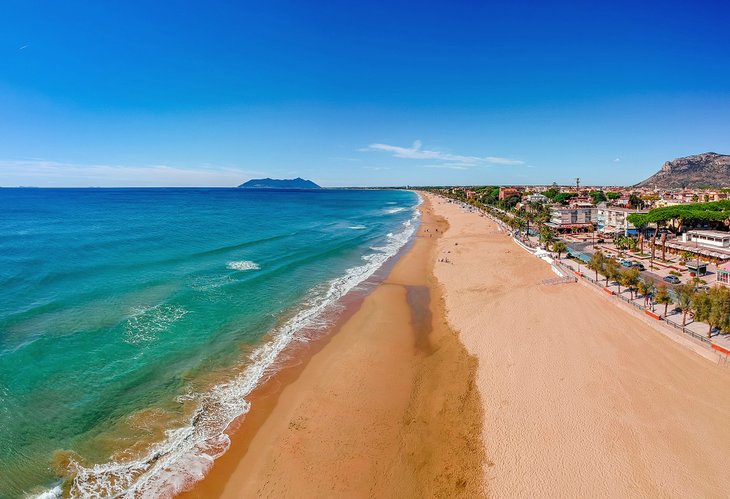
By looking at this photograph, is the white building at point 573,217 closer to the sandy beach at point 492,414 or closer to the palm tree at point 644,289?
the palm tree at point 644,289

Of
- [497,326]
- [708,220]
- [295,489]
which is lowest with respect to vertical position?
[295,489]

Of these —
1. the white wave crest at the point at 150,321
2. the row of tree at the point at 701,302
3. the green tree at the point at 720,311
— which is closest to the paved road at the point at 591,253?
the row of tree at the point at 701,302

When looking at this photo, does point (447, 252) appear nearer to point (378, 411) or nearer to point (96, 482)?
point (378, 411)

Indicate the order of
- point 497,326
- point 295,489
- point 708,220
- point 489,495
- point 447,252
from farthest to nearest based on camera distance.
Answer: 1. point 447,252
2. point 708,220
3. point 497,326
4. point 295,489
5. point 489,495

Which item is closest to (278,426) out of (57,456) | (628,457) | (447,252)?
(57,456)

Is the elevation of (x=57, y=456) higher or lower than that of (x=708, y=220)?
lower
